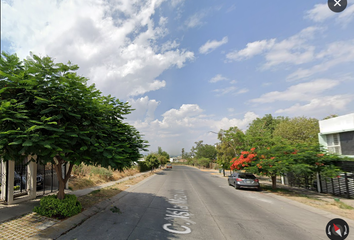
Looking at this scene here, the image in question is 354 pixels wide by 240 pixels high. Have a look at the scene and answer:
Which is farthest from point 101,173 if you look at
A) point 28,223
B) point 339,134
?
point 339,134

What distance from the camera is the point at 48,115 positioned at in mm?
6543

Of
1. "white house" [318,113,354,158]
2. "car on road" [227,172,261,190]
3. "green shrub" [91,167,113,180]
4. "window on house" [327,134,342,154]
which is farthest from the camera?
"green shrub" [91,167,113,180]

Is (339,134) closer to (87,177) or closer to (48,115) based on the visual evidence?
(48,115)

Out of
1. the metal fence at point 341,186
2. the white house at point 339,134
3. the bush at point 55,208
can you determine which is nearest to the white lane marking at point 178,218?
the bush at point 55,208

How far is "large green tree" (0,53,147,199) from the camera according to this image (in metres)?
5.62

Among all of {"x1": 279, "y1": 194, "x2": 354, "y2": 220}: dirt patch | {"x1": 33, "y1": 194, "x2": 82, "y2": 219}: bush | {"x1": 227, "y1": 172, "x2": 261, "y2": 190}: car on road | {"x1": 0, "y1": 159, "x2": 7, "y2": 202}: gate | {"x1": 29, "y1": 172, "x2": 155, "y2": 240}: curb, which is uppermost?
{"x1": 0, "y1": 159, "x2": 7, "y2": 202}: gate

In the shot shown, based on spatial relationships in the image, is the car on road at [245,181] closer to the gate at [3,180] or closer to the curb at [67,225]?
the curb at [67,225]

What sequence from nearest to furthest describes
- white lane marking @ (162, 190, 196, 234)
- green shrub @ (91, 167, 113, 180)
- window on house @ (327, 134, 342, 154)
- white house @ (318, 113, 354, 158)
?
white lane marking @ (162, 190, 196, 234) < white house @ (318, 113, 354, 158) < window on house @ (327, 134, 342, 154) < green shrub @ (91, 167, 113, 180)

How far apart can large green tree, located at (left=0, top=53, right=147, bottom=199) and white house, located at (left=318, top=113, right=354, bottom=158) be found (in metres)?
16.9

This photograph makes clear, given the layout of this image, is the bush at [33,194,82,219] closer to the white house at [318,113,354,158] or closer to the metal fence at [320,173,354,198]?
the metal fence at [320,173,354,198]

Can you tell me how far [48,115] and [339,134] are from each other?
20.2 m

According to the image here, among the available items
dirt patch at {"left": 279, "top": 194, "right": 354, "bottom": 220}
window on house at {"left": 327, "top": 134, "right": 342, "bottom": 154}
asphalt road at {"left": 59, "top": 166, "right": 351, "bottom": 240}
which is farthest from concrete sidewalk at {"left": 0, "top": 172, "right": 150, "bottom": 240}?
window on house at {"left": 327, "top": 134, "right": 342, "bottom": 154}

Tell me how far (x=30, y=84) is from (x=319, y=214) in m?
13.5

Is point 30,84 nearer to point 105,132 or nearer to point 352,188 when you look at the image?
point 105,132
